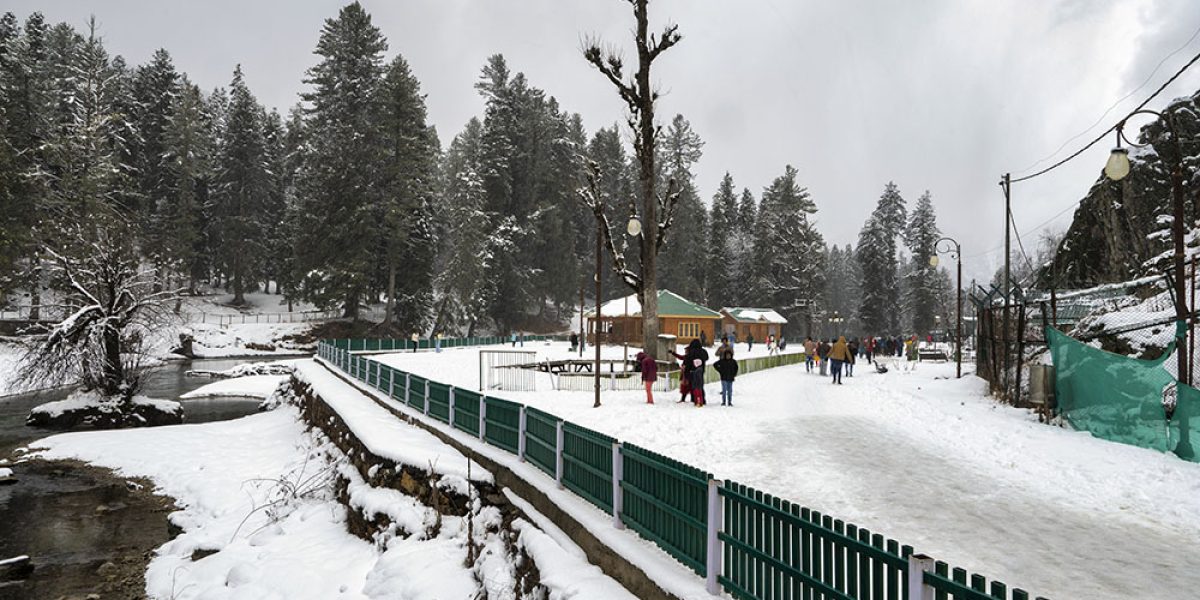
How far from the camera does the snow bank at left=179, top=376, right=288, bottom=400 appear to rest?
30.1 m

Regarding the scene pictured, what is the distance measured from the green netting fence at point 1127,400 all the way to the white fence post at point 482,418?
36.6 ft

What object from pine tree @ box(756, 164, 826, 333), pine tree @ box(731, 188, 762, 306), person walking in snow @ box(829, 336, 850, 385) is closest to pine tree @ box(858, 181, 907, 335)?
pine tree @ box(756, 164, 826, 333)

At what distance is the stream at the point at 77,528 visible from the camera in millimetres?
9836

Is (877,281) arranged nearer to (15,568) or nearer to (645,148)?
(645,148)

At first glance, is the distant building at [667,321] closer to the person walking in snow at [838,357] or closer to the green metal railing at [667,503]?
the person walking in snow at [838,357]

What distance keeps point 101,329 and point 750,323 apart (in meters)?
56.4

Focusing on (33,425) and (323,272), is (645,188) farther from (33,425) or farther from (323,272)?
(323,272)

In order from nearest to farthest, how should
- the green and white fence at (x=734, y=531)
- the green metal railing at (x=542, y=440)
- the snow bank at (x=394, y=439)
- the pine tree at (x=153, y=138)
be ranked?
1. the green and white fence at (x=734, y=531)
2. the green metal railing at (x=542, y=440)
3. the snow bank at (x=394, y=439)
4. the pine tree at (x=153, y=138)

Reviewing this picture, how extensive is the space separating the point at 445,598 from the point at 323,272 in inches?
1934

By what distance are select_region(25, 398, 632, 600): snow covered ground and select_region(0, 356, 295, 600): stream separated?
1.49 ft

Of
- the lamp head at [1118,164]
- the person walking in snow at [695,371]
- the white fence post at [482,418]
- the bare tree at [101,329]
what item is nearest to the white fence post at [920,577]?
the white fence post at [482,418]

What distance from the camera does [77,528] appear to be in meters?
12.4

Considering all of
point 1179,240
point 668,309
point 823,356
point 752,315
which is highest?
point 1179,240

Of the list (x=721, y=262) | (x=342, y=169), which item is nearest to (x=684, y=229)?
(x=721, y=262)
